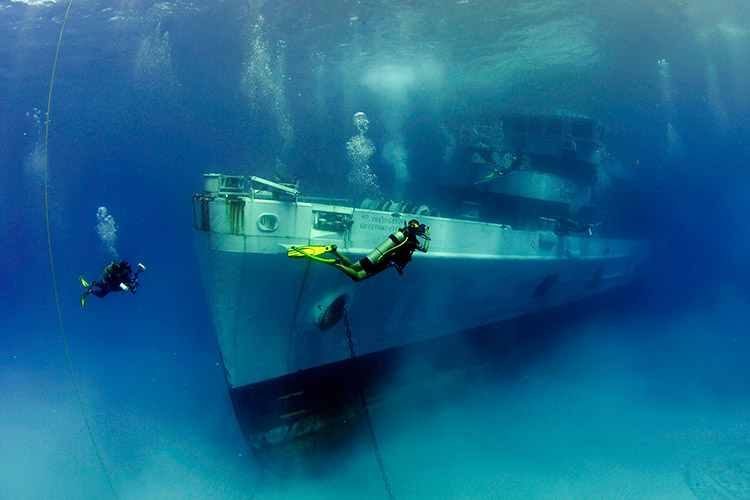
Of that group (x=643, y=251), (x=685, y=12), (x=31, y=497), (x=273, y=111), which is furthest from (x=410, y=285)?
(x=273, y=111)

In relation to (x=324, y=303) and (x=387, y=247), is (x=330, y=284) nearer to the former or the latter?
(x=324, y=303)

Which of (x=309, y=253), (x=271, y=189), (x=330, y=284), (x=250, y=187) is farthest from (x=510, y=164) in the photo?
(x=309, y=253)

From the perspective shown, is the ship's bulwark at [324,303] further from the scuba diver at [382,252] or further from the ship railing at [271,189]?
the scuba diver at [382,252]

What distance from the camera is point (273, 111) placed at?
4016 centimetres

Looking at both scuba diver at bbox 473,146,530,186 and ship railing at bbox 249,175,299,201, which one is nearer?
ship railing at bbox 249,175,299,201

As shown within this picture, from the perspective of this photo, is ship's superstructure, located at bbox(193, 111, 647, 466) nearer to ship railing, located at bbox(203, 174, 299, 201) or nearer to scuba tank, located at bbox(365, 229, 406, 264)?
ship railing, located at bbox(203, 174, 299, 201)

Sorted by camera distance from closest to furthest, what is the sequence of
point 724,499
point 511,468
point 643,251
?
1. point 724,499
2. point 511,468
3. point 643,251

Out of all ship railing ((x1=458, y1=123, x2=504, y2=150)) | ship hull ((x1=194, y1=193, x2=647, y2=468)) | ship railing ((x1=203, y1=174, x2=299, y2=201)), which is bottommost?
ship hull ((x1=194, y1=193, x2=647, y2=468))

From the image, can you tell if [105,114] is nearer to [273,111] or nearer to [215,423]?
[273,111]

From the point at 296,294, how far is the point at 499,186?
302 inches

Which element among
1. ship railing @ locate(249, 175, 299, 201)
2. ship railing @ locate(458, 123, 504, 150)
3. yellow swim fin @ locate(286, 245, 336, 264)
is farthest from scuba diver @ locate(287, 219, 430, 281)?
ship railing @ locate(458, 123, 504, 150)

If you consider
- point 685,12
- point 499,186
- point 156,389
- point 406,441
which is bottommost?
point 156,389

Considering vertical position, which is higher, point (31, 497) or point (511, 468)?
point (511, 468)

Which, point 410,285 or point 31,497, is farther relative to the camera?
point 31,497
